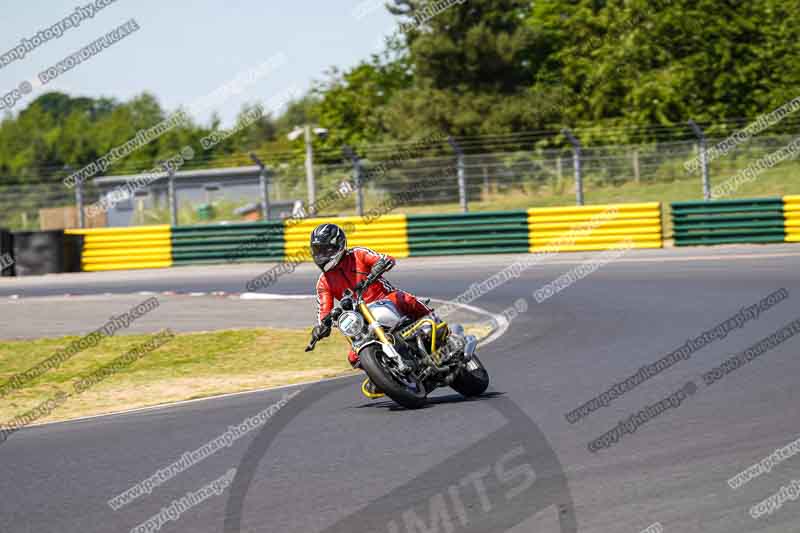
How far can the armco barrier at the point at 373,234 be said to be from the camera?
2617 cm

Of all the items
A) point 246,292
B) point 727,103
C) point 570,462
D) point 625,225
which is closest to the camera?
point 570,462

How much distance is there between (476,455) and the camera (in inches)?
285

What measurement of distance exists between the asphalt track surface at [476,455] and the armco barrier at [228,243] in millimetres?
14525

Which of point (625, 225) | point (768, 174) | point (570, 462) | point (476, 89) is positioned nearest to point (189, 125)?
point (476, 89)

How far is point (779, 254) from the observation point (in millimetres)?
22359

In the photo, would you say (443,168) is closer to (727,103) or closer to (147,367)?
(147,367)

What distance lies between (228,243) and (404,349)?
62.1 feet

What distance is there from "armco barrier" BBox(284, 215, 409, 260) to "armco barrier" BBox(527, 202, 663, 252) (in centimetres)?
316

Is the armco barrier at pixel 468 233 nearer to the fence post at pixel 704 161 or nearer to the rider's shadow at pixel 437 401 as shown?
the fence post at pixel 704 161

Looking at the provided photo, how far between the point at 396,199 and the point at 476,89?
2577 cm

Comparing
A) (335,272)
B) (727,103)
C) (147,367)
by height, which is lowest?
(147,367)

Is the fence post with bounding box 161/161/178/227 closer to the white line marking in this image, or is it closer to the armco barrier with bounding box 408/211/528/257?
the armco barrier with bounding box 408/211/528/257

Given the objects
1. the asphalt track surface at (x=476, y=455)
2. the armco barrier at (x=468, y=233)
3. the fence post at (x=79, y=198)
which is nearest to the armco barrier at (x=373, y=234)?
the armco barrier at (x=468, y=233)

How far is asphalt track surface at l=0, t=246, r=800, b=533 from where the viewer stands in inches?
234
